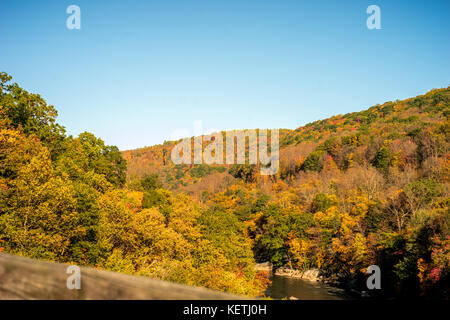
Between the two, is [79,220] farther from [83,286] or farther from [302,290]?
[302,290]

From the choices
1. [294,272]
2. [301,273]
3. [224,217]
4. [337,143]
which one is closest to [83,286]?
[224,217]

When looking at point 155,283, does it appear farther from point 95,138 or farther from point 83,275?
point 95,138

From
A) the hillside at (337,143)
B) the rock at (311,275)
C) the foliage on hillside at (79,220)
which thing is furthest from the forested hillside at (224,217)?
the rock at (311,275)

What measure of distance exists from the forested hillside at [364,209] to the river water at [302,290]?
4.87 meters

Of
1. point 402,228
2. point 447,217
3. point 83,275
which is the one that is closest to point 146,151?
point 402,228

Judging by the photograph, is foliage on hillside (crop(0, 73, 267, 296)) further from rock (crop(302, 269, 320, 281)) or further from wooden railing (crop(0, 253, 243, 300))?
wooden railing (crop(0, 253, 243, 300))

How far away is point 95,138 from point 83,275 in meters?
52.0

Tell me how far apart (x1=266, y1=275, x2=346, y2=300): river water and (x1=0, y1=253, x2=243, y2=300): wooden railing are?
40913 millimetres

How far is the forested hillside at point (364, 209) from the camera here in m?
36.1

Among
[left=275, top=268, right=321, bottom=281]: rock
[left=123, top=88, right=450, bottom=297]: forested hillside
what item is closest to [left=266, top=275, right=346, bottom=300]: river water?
[left=275, top=268, right=321, bottom=281]: rock

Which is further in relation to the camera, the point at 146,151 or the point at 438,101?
the point at 146,151

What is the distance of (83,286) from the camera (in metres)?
2.19

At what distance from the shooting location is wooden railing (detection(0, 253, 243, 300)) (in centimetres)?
205
